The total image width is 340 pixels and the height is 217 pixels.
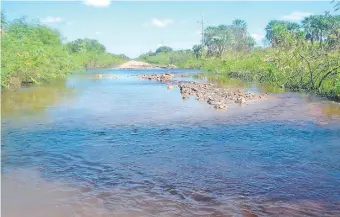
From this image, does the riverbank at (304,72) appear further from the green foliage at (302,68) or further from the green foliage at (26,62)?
the green foliage at (26,62)

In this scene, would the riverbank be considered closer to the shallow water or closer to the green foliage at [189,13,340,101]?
the green foliage at [189,13,340,101]

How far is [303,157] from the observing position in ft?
27.2

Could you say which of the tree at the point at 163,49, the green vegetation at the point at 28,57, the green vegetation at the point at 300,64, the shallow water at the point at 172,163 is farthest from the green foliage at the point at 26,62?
the tree at the point at 163,49

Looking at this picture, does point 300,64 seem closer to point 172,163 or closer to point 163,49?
point 172,163

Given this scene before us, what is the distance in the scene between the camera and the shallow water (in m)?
5.73

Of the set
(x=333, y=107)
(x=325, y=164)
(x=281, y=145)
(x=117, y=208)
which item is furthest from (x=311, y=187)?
(x=333, y=107)

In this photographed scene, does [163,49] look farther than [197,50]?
Yes

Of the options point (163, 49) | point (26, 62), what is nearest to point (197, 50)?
point (163, 49)

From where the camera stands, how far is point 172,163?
7930 mm

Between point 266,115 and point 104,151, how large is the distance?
23.9 ft

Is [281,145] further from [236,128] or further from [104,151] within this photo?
[104,151]

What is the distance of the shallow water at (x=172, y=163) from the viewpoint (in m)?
5.73

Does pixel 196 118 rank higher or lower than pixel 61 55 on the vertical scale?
lower

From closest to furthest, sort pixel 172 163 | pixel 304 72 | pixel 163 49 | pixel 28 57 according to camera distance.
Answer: pixel 172 163 < pixel 304 72 < pixel 28 57 < pixel 163 49
